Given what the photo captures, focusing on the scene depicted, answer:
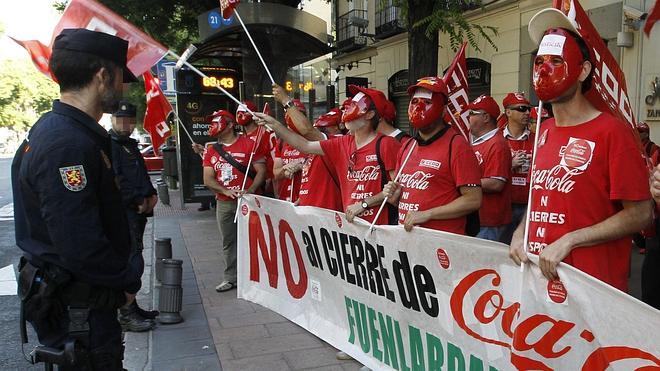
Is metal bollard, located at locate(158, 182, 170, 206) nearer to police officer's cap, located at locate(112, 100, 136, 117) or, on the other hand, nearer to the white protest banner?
police officer's cap, located at locate(112, 100, 136, 117)

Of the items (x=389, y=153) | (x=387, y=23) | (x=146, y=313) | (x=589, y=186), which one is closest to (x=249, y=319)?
(x=146, y=313)

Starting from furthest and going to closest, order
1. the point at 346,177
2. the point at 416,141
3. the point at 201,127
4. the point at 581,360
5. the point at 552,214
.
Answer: the point at 201,127 < the point at 346,177 < the point at 416,141 < the point at 552,214 < the point at 581,360

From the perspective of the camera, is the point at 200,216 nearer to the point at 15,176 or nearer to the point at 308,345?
the point at 308,345

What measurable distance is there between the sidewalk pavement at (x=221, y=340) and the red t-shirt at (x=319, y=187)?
→ 1206mm

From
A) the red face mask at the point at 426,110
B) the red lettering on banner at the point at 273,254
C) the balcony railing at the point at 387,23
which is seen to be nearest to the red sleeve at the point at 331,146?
the red lettering on banner at the point at 273,254

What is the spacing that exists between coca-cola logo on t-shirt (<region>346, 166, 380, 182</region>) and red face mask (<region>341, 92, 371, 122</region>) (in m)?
0.43

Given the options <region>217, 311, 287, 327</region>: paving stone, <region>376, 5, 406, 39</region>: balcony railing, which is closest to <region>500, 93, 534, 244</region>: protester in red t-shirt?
<region>217, 311, 287, 327</region>: paving stone

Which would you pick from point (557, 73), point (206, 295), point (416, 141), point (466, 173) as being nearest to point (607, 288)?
point (557, 73)

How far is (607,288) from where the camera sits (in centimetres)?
213

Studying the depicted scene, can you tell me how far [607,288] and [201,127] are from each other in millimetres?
10411

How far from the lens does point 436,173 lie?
347 centimetres

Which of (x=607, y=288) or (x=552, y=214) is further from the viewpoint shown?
(x=552, y=214)

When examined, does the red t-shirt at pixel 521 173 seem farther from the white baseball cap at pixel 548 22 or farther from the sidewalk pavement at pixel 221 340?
the white baseball cap at pixel 548 22

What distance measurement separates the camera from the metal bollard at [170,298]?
5.13 m
